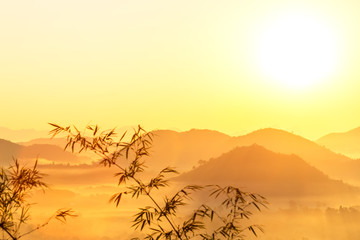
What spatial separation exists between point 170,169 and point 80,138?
3.25 meters

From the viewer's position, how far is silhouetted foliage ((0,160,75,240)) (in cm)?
1605

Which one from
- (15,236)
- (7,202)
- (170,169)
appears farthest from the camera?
(170,169)

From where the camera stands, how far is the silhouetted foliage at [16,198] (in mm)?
16047

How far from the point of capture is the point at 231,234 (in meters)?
18.4

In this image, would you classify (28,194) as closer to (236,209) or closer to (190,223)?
(190,223)

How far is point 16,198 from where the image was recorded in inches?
703

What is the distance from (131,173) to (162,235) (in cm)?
226

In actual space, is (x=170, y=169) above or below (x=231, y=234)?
above

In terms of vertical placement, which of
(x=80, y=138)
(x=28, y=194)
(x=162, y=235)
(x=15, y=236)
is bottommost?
(x=15, y=236)

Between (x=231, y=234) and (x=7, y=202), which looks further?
(x=231, y=234)

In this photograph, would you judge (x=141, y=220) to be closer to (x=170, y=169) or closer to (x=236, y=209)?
(x=170, y=169)

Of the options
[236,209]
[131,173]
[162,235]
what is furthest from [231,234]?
[131,173]

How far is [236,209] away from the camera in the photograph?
1838 centimetres

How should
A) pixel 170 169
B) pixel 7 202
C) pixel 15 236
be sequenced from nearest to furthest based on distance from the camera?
pixel 15 236 < pixel 7 202 < pixel 170 169
